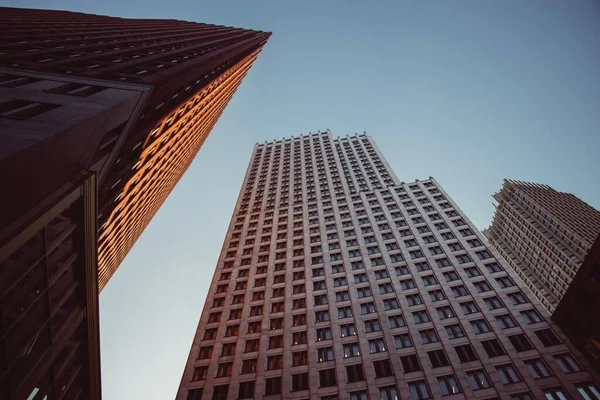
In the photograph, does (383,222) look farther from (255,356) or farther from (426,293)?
(255,356)

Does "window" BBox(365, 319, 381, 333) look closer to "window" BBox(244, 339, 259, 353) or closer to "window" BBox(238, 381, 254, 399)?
"window" BBox(244, 339, 259, 353)

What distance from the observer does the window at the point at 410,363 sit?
113 ft

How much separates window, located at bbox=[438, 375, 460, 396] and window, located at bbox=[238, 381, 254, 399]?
18482 mm

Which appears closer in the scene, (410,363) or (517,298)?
(410,363)

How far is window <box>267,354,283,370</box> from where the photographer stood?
37.1 meters

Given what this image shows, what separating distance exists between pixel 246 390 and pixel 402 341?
57.3 feet

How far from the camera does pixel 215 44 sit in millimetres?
55031

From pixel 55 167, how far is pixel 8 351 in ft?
23.6

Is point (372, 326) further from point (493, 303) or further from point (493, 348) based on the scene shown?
point (493, 303)

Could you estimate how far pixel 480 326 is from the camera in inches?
1494

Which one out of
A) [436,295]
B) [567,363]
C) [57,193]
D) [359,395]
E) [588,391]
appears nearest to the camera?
[57,193]

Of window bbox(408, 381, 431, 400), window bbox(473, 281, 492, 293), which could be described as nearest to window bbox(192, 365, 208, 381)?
window bbox(408, 381, 431, 400)

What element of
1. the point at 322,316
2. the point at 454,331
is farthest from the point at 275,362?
the point at 454,331

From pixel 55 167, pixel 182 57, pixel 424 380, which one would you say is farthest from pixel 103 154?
pixel 424 380
